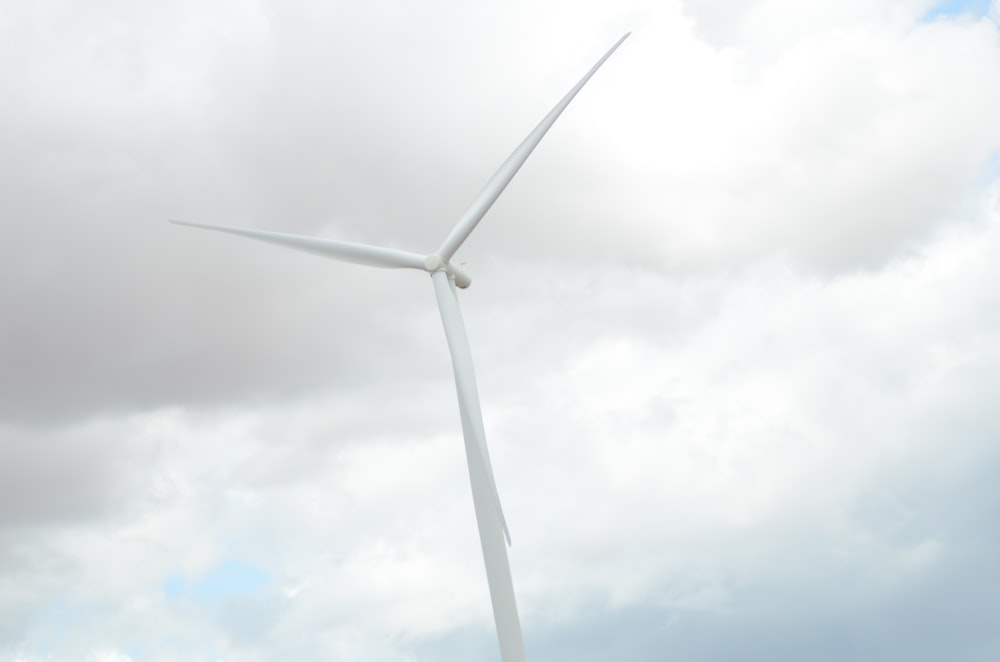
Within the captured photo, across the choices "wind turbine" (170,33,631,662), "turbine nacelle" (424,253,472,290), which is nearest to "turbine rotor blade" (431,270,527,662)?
"wind turbine" (170,33,631,662)

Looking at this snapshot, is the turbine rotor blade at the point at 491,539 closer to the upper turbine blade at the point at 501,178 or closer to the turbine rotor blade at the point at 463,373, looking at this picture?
the turbine rotor blade at the point at 463,373

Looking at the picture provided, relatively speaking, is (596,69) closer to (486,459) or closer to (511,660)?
(486,459)

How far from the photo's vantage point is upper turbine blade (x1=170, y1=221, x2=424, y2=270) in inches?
2234

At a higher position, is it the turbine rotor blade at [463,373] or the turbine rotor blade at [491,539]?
the turbine rotor blade at [463,373]

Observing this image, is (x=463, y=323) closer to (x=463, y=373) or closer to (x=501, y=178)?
(x=463, y=373)

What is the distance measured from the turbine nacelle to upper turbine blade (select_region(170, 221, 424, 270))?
0.59m

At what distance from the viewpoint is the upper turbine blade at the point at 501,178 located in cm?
5631

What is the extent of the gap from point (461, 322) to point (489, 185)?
24.2 feet

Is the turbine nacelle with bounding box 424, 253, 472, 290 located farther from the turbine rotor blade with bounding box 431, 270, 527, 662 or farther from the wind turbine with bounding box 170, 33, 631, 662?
the turbine rotor blade with bounding box 431, 270, 527, 662

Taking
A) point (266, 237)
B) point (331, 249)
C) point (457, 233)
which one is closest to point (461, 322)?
point (457, 233)

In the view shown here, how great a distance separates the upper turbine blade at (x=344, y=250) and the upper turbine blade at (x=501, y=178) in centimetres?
185

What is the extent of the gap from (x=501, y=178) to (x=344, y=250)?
7.98 m

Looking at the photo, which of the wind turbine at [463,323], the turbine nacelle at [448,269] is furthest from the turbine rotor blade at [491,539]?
the turbine nacelle at [448,269]

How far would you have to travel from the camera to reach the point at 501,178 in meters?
58.9
